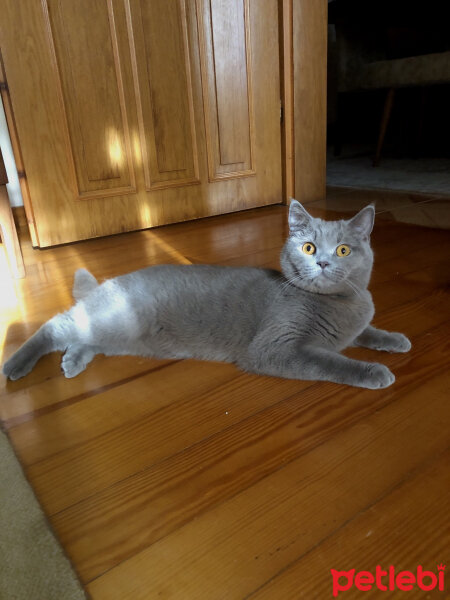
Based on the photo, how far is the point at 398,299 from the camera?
1.27 metres

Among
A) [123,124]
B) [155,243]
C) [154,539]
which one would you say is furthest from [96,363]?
[123,124]

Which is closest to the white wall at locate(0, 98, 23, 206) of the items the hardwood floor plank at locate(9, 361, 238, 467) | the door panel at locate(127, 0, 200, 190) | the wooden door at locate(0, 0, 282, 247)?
the wooden door at locate(0, 0, 282, 247)

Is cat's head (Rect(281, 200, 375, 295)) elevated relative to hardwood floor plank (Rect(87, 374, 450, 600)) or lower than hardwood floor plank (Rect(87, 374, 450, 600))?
elevated

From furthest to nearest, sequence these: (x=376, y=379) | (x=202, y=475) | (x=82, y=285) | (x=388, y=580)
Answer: (x=82, y=285), (x=376, y=379), (x=202, y=475), (x=388, y=580)

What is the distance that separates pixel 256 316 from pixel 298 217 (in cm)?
23

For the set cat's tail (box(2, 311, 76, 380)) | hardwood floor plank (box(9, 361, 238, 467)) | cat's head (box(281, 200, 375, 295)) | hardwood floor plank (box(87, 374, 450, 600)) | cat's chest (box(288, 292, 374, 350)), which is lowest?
hardwood floor plank (box(9, 361, 238, 467))

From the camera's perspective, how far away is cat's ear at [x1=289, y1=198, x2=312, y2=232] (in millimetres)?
982

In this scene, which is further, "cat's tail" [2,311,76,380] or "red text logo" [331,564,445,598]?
"cat's tail" [2,311,76,380]

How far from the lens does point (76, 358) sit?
1009mm

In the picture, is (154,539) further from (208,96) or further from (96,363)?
(208,96)

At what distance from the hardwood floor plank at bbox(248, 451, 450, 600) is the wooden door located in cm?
172

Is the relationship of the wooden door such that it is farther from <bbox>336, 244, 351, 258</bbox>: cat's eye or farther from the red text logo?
the red text logo

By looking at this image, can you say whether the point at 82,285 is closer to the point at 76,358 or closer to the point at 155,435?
the point at 76,358

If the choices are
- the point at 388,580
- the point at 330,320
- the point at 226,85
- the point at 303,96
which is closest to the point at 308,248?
the point at 330,320
